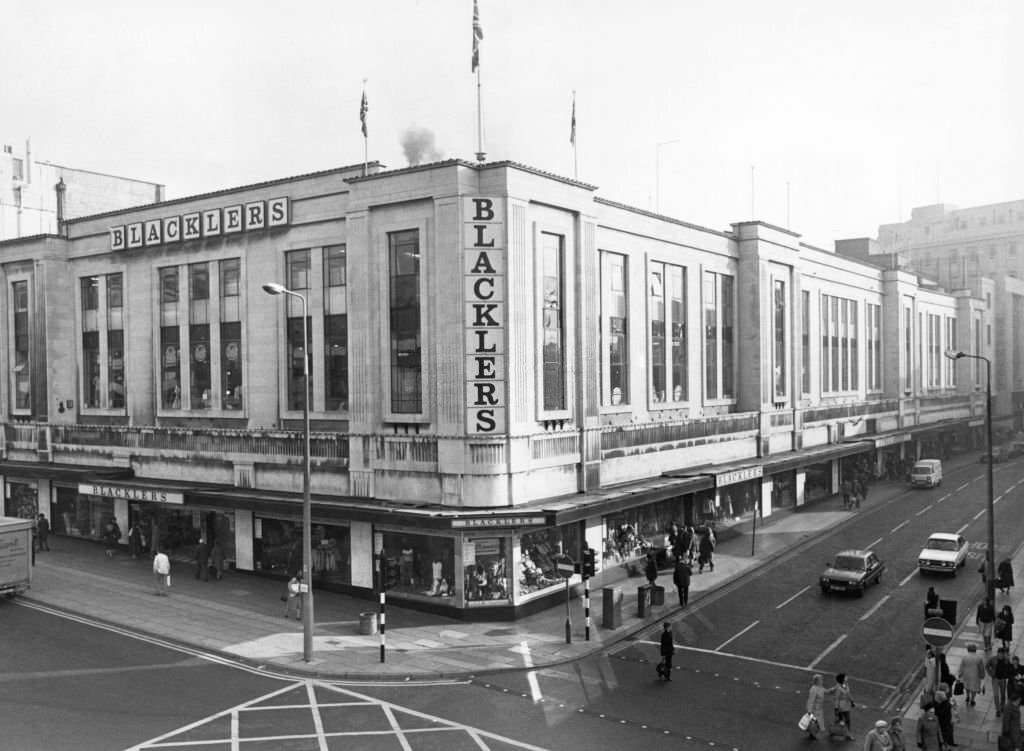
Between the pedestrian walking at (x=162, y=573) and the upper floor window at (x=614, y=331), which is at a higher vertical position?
the upper floor window at (x=614, y=331)

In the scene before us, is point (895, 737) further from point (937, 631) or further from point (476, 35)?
point (476, 35)

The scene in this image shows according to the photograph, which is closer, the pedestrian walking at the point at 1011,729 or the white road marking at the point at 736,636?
the pedestrian walking at the point at 1011,729

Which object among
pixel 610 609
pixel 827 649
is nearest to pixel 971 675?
pixel 827 649

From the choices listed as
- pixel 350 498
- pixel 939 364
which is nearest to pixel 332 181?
pixel 350 498

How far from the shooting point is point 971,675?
21.5 m

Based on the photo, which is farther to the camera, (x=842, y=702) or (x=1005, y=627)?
(x=1005, y=627)

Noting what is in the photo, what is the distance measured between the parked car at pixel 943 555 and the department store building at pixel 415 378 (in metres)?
9.63

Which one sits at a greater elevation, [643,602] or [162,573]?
[162,573]

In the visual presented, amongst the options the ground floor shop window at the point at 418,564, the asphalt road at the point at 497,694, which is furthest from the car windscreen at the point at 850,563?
the ground floor shop window at the point at 418,564

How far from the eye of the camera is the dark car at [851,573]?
3261 cm

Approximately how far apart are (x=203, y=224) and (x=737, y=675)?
31.7 meters

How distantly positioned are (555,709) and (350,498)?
15.7 meters

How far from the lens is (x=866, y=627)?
28.9 meters

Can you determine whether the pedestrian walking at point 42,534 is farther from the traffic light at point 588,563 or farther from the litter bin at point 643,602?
the litter bin at point 643,602
